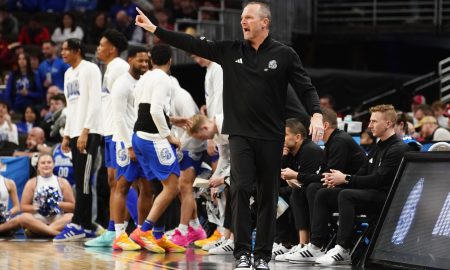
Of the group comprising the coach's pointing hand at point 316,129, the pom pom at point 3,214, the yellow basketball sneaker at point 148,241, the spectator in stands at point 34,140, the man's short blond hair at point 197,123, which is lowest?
the pom pom at point 3,214

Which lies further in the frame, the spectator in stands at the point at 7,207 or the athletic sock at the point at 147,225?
the spectator in stands at the point at 7,207

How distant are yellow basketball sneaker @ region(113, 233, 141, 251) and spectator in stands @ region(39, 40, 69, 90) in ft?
25.0

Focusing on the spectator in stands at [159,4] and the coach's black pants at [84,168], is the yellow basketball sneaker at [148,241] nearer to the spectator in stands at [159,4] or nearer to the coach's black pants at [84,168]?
the coach's black pants at [84,168]

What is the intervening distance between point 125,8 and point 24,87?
3.69 metres

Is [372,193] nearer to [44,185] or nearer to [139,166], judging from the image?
[139,166]

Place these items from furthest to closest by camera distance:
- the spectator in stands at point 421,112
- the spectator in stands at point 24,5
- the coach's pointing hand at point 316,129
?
1. the spectator in stands at point 24,5
2. the spectator in stands at point 421,112
3. the coach's pointing hand at point 316,129

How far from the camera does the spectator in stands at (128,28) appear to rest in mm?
20109

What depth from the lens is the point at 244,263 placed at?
26.9 ft

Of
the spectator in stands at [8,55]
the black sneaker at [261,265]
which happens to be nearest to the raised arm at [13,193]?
the black sneaker at [261,265]

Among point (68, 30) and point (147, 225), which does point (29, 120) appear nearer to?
point (68, 30)

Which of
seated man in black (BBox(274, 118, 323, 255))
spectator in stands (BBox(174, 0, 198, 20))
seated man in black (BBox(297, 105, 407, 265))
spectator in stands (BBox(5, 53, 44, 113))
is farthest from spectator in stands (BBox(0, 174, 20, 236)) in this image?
spectator in stands (BBox(174, 0, 198, 20))

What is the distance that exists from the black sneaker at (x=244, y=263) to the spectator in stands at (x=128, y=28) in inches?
477

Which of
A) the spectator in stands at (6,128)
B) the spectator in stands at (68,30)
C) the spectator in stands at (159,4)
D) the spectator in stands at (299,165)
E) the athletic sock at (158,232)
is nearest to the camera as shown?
the spectator in stands at (299,165)

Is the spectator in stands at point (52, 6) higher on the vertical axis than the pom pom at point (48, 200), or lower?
higher
